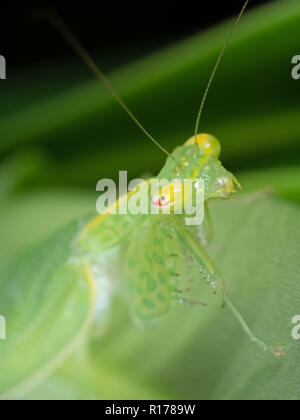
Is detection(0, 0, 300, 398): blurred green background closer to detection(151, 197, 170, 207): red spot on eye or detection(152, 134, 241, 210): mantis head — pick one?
detection(152, 134, 241, 210): mantis head

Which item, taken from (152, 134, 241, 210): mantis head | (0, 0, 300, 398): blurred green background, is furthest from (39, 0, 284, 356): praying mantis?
(0, 0, 300, 398): blurred green background

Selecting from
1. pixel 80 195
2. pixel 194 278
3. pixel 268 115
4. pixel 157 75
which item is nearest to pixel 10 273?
pixel 80 195

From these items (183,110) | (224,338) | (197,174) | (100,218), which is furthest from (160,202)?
(183,110)

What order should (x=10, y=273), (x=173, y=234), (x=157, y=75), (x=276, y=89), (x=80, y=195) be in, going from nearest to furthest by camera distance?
(x=173, y=234)
(x=276, y=89)
(x=157, y=75)
(x=10, y=273)
(x=80, y=195)

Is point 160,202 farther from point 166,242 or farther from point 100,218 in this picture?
point 100,218

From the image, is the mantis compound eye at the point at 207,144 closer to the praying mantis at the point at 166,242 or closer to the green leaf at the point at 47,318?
the praying mantis at the point at 166,242

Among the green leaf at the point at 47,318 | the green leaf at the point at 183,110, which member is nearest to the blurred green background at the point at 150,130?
the green leaf at the point at 183,110

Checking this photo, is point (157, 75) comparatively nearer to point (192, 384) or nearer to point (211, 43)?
point (211, 43)

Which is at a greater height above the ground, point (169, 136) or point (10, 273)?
point (169, 136)
